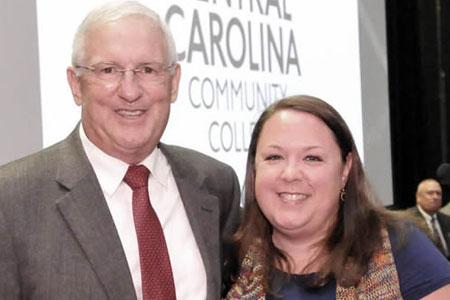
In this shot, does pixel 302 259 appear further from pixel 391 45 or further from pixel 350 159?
pixel 391 45

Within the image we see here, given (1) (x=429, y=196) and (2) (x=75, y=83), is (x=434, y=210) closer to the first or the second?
(1) (x=429, y=196)

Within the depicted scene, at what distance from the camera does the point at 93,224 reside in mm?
2084

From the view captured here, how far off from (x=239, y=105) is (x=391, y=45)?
3.08m

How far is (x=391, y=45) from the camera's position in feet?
22.9

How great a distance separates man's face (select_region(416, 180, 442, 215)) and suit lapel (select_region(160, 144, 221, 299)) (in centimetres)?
501

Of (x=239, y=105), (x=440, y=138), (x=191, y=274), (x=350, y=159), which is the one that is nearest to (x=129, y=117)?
(x=191, y=274)

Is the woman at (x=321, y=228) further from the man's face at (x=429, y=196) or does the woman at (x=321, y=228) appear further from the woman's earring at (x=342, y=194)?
the man's face at (x=429, y=196)

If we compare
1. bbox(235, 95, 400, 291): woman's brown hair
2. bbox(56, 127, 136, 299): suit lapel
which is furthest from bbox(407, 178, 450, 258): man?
bbox(56, 127, 136, 299): suit lapel

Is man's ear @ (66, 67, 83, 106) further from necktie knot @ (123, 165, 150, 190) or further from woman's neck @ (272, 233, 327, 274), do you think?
woman's neck @ (272, 233, 327, 274)

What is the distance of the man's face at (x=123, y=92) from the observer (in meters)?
2.09

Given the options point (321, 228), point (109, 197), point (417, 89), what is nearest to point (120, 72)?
point (109, 197)

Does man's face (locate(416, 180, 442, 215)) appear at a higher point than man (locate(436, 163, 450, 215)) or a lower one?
lower

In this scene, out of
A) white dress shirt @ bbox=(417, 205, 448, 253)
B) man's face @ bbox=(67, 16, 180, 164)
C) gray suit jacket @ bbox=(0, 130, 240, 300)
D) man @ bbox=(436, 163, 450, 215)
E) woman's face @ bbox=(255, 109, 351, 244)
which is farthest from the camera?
man @ bbox=(436, 163, 450, 215)

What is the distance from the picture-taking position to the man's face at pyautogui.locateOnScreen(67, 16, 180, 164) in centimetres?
209
